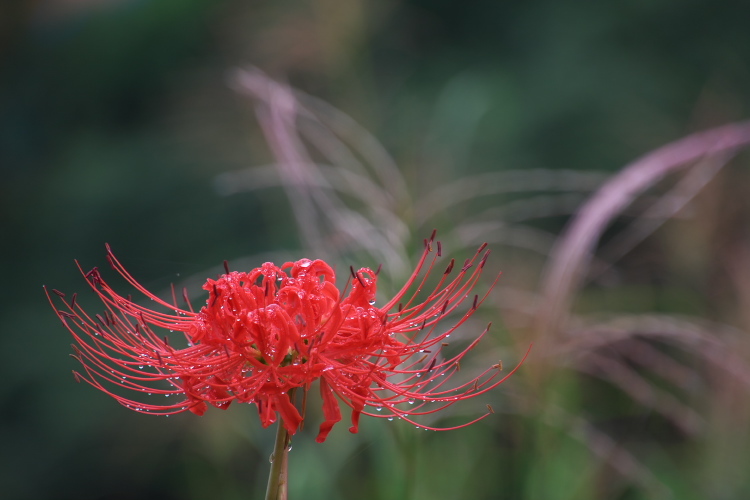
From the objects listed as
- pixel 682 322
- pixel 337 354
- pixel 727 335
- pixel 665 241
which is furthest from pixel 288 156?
pixel 665 241

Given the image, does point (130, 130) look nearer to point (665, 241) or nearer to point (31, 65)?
point (31, 65)

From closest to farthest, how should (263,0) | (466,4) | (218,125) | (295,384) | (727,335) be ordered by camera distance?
1. (295,384)
2. (727,335)
3. (218,125)
4. (263,0)
5. (466,4)

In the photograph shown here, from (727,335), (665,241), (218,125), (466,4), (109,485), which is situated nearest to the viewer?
(727,335)

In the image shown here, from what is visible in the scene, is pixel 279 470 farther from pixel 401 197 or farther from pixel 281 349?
pixel 401 197

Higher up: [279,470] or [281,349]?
[281,349]

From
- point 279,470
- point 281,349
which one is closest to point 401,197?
point 281,349

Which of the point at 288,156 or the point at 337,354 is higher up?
the point at 288,156

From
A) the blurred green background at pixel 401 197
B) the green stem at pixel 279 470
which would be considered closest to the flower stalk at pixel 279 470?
the green stem at pixel 279 470
